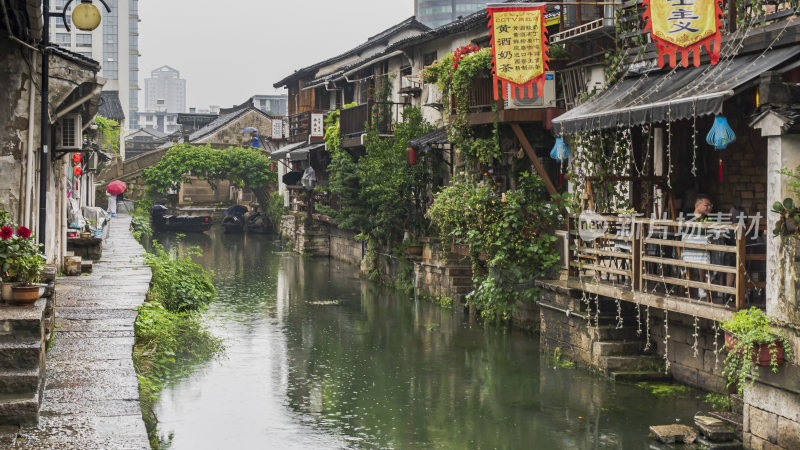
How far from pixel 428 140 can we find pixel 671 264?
38.9 ft

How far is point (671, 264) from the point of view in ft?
41.8

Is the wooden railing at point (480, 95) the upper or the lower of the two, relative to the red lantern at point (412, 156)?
upper

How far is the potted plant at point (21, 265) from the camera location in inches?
367

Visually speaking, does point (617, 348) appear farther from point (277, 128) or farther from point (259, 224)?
point (259, 224)

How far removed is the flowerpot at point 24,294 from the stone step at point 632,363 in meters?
8.85

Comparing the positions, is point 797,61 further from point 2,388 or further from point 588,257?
point 2,388

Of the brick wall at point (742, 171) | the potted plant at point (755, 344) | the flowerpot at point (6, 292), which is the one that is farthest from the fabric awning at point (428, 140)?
the flowerpot at point (6, 292)

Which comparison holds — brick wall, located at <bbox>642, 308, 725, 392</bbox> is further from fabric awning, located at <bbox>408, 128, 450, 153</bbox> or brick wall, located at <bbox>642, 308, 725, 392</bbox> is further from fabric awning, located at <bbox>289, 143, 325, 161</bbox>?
fabric awning, located at <bbox>289, 143, 325, 161</bbox>

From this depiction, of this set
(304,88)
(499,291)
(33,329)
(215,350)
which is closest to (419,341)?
(499,291)

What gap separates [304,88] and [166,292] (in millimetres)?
22283

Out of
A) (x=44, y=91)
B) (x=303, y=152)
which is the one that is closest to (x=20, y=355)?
(x=44, y=91)

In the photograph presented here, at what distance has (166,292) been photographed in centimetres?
1811

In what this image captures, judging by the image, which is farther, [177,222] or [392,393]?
[177,222]

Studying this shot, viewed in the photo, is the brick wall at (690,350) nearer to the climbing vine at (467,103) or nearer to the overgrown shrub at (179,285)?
the climbing vine at (467,103)
